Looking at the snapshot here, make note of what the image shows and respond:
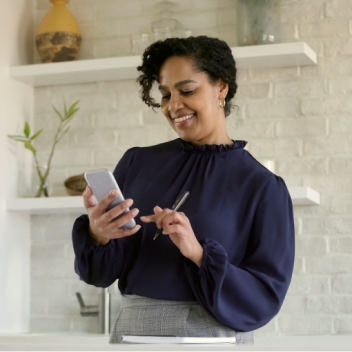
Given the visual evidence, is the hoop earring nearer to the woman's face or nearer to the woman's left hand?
the woman's face

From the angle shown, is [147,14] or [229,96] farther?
[147,14]

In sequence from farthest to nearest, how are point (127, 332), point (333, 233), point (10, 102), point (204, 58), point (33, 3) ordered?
point (33, 3), point (10, 102), point (333, 233), point (204, 58), point (127, 332)

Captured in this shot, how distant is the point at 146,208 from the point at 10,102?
1844 millimetres

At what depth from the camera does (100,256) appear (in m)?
1.90

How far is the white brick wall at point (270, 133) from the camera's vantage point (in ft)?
10.9

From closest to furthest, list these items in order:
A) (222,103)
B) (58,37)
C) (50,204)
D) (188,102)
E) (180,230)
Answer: (180,230), (188,102), (222,103), (50,204), (58,37)

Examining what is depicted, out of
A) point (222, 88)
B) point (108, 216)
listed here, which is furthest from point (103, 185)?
point (222, 88)

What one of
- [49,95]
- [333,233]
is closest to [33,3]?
[49,95]

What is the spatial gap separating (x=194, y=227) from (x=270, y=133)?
164 centimetres

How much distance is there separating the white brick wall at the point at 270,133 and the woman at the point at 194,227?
3.86 ft

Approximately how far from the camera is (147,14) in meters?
3.67

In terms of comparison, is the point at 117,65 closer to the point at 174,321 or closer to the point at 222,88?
the point at 222,88

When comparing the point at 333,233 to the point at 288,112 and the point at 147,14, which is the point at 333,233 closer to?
the point at 288,112

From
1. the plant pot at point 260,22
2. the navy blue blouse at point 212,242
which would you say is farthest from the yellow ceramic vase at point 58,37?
the navy blue blouse at point 212,242
